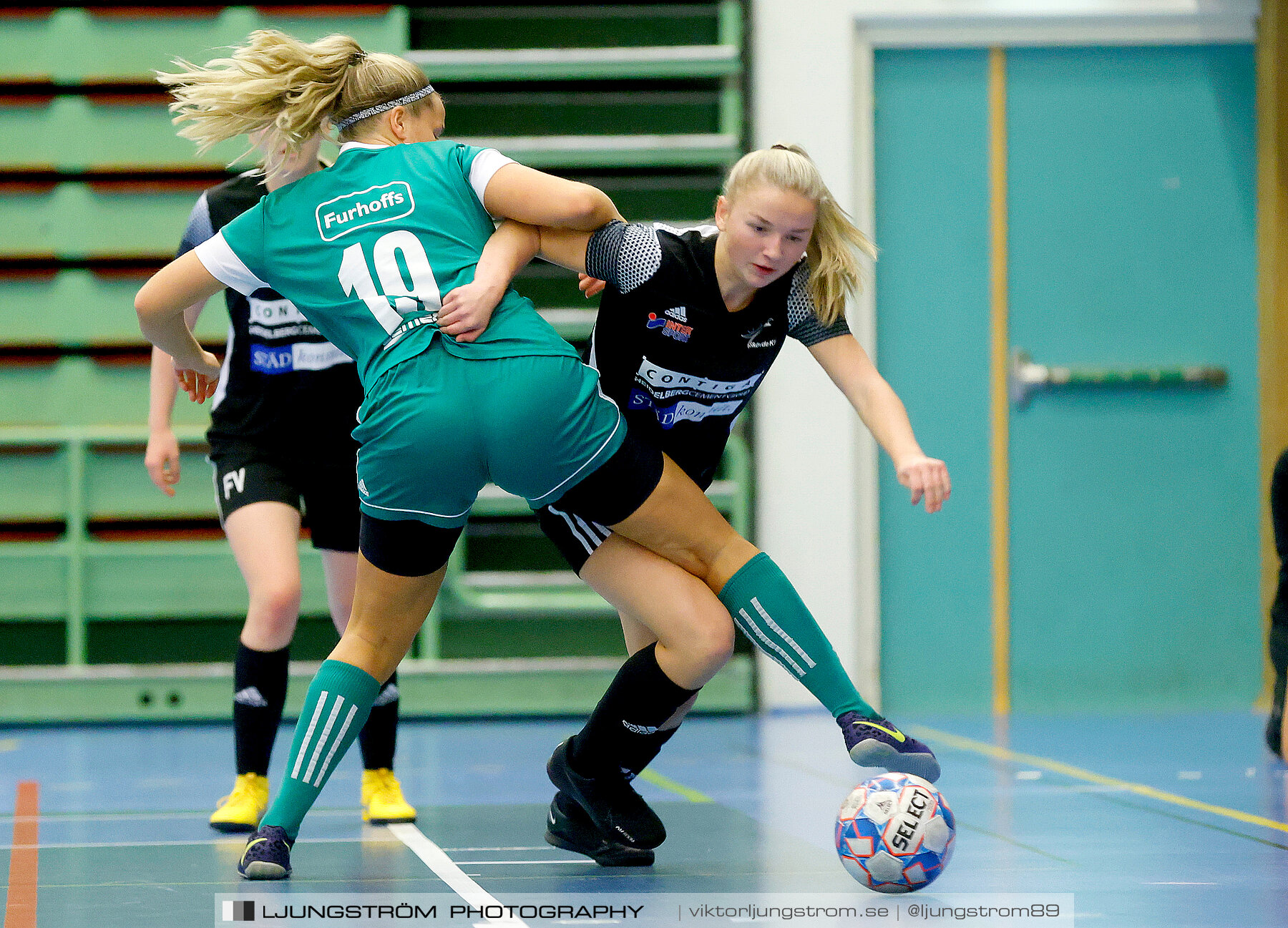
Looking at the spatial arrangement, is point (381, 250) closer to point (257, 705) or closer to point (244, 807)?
point (257, 705)

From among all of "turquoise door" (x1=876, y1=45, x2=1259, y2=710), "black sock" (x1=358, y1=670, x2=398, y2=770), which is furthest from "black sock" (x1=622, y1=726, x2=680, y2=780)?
"turquoise door" (x1=876, y1=45, x2=1259, y2=710)

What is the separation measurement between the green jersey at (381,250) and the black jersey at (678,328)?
8.9 inches

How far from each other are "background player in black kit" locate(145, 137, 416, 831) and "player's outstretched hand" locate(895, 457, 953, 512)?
1590 mm

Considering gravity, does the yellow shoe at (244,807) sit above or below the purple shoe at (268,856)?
below

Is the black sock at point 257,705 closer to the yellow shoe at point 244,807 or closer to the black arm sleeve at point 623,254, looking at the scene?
the yellow shoe at point 244,807

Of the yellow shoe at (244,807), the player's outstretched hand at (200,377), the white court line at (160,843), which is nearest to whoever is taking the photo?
the player's outstretched hand at (200,377)

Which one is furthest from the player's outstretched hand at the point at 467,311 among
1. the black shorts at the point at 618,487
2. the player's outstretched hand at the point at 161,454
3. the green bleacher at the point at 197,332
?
the green bleacher at the point at 197,332

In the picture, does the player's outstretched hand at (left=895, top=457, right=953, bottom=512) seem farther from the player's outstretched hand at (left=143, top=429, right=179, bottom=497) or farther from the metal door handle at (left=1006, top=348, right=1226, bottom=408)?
the metal door handle at (left=1006, top=348, right=1226, bottom=408)

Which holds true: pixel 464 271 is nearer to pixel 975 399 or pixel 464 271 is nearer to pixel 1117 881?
pixel 1117 881

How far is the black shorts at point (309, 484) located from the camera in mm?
3500

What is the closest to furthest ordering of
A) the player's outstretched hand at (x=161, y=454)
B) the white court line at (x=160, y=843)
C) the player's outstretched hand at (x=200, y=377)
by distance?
the player's outstretched hand at (x=200, y=377) → the white court line at (x=160, y=843) → the player's outstretched hand at (x=161, y=454)

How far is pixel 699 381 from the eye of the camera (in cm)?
278

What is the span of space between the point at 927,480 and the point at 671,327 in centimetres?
62

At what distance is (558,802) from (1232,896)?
1252 mm
